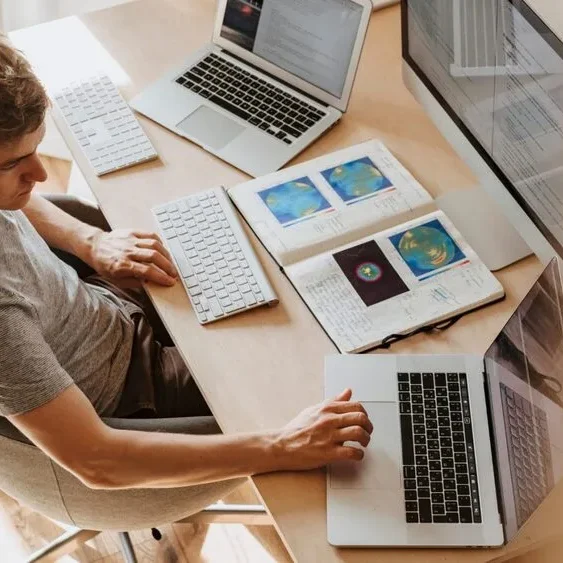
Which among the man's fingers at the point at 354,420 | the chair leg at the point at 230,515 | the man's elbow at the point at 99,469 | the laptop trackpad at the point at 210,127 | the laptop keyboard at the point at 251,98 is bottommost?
the chair leg at the point at 230,515

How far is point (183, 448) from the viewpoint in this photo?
50.1 inches

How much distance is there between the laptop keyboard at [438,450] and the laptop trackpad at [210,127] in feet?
1.95

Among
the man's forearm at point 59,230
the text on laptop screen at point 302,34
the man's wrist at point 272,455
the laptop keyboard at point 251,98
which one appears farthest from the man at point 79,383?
the text on laptop screen at point 302,34

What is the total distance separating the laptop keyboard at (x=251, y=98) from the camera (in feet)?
5.57

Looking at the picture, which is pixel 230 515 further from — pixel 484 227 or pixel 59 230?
pixel 484 227

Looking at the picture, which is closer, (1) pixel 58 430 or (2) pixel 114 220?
(1) pixel 58 430

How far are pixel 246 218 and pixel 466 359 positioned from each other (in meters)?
0.45

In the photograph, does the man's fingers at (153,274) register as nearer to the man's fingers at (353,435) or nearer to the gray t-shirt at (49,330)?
the gray t-shirt at (49,330)

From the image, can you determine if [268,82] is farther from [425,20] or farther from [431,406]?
[431,406]

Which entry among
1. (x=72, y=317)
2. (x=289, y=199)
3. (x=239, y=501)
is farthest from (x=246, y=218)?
(x=239, y=501)

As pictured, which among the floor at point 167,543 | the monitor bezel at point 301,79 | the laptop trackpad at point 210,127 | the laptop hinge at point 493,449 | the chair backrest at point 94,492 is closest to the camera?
the laptop hinge at point 493,449

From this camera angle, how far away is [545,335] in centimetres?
118

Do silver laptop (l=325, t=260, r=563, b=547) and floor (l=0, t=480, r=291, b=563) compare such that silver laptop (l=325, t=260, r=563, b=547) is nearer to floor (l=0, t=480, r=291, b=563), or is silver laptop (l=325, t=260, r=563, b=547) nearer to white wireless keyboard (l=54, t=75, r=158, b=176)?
white wireless keyboard (l=54, t=75, r=158, b=176)

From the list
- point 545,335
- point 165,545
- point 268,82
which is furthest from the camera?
point 165,545
